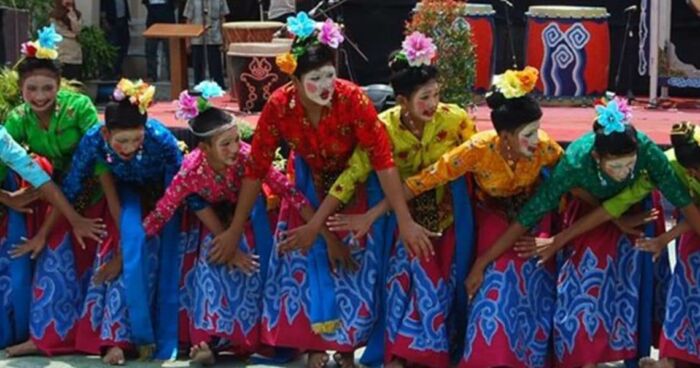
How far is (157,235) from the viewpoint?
500cm

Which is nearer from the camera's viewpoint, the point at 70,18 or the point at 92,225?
the point at 92,225

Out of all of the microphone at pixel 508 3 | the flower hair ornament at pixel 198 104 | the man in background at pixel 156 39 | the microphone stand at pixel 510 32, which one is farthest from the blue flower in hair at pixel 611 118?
the man in background at pixel 156 39

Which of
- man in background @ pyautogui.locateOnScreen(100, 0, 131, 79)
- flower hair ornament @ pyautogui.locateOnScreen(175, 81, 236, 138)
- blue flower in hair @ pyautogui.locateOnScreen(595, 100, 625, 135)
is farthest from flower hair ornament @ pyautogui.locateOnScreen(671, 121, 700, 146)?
man in background @ pyautogui.locateOnScreen(100, 0, 131, 79)

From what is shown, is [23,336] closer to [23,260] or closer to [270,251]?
[23,260]

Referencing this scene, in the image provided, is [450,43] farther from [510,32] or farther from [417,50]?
[417,50]

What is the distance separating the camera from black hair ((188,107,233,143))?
187 inches

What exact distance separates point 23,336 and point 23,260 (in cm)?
29

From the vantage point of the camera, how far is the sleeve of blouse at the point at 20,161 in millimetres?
4848

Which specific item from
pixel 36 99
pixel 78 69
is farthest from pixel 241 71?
pixel 36 99

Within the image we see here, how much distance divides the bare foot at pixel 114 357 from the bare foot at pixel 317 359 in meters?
0.67

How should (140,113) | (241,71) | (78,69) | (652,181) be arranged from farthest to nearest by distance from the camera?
(78,69), (241,71), (140,113), (652,181)

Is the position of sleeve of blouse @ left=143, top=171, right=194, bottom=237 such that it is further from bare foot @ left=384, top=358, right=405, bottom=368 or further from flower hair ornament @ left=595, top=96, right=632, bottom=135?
flower hair ornament @ left=595, top=96, right=632, bottom=135

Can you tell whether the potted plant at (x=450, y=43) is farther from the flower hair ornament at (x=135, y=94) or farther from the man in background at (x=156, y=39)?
the man in background at (x=156, y=39)

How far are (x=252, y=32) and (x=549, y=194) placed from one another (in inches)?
270
